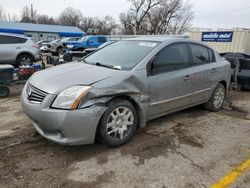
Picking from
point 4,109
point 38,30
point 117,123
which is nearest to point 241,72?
point 117,123

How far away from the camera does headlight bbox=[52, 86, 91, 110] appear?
107 inches

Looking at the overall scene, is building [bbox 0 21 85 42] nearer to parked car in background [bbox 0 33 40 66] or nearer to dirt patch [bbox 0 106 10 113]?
parked car in background [bbox 0 33 40 66]

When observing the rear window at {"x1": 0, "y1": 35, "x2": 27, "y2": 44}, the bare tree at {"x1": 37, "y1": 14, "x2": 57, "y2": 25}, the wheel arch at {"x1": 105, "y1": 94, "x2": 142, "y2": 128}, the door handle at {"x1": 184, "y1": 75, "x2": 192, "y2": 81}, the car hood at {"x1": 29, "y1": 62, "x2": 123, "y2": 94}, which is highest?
the bare tree at {"x1": 37, "y1": 14, "x2": 57, "y2": 25}

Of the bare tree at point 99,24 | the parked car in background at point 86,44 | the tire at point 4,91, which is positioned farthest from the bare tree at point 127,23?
the tire at point 4,91

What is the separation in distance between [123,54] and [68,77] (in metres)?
1.17

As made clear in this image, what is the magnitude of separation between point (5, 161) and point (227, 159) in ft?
9.80

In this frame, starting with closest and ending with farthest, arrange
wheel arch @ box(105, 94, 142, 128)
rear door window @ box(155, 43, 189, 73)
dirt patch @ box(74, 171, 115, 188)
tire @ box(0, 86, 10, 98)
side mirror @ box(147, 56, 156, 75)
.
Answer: dirt patch @ box(74, 171, 115, 188)
wheel arch @ box(105, 94, 142, 128)
side mirror @ box(147, 56, 156, 75)
rear door window @ box(155, 43, 189, 73)
tire @ box(0, 86, 10, 98)

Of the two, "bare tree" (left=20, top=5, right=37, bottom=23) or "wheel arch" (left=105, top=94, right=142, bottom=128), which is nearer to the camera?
"wheel arch" (left=105, top=94, right=142, bottom=128)

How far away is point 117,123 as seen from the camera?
10.4 feet

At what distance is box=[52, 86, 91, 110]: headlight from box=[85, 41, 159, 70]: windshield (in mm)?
920

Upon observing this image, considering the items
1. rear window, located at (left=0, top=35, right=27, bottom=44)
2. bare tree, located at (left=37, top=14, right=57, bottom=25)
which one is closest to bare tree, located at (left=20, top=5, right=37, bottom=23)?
bare tree, located at (left=37, top=14, right=57, bottom=25)

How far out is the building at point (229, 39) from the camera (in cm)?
1260

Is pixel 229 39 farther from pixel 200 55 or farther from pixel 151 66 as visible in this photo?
pixel 151 66

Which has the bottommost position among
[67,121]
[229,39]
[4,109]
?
[4,109]
